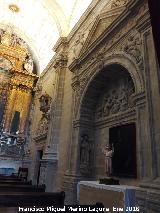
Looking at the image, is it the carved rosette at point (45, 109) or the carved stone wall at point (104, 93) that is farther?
the carved rosette at point (45, 109)

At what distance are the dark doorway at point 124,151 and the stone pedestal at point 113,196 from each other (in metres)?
1.01

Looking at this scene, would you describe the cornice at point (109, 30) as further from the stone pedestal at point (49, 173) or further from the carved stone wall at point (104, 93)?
the stone pedestal at point (49, 173)

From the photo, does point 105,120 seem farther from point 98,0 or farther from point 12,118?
point 12,118

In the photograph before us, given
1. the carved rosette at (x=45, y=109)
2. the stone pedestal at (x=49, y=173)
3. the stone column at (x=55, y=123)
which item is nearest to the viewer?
the stone pedestal at (x=49, y=173)

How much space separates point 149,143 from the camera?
3748 mm

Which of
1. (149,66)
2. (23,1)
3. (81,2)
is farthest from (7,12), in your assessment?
(149,66)

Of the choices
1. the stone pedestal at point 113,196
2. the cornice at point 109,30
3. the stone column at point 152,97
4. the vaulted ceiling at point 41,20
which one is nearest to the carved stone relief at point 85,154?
the stone pedestal at point 113,196

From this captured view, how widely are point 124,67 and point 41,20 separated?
9305mm

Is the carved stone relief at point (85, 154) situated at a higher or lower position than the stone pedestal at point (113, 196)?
higher

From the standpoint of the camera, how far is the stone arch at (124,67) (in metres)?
4.55

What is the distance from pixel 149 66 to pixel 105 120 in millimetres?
2719

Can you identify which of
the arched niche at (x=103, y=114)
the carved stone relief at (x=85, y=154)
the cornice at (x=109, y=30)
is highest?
the cornice at (x=109, y=30)

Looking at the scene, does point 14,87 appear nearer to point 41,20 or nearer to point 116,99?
point 41,20

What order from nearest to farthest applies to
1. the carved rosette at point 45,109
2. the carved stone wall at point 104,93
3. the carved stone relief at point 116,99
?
the carved stone wall at point 104,93 → the carved stone relief at point 116,99 → the carved rosette at point 45,109
